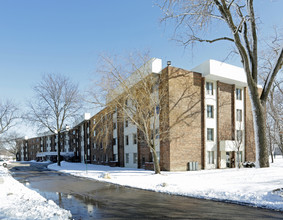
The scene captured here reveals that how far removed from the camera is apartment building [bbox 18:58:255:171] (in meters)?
22.3

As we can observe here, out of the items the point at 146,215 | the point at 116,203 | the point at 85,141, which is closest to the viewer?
the point at 146,215

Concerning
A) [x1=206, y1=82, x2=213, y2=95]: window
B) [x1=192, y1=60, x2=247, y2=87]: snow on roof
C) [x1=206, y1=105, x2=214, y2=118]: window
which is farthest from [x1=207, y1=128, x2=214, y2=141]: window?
[x1=192, y1=60, x2=247, y2=87]: snow on roof

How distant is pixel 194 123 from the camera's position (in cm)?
2461

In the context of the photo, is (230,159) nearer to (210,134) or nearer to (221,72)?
(210,134)

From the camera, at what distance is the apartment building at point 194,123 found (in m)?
22.3

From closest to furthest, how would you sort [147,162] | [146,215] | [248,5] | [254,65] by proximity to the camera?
[146,215] < [248,5] < [254,65] < [147,162]

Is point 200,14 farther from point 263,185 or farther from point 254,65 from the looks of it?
point 263,185

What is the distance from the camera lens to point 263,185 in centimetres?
1068

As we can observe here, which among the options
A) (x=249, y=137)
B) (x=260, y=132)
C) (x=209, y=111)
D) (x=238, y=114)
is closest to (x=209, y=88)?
(x=209, y=111)

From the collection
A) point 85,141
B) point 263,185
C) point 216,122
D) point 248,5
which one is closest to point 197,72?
point 216,122

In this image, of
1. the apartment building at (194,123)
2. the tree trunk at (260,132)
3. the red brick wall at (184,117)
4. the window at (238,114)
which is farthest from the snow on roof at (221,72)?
the tree trunk at (260,132)

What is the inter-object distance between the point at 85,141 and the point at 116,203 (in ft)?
141

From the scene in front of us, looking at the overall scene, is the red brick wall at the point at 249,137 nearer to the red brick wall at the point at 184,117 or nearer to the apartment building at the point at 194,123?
the apartment building at the point at 194,123

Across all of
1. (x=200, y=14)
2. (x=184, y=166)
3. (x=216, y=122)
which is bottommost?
(x=184, y=166)
